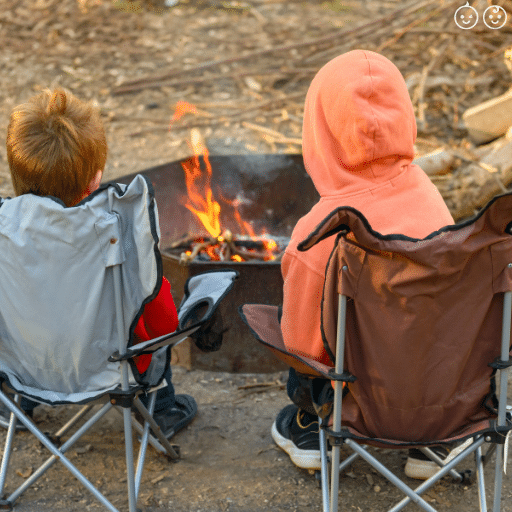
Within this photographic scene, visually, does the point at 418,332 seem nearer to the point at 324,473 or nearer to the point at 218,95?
the point at 324,473

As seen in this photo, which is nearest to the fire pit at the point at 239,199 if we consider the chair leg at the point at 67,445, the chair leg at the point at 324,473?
the chair leg at the point at 324,473

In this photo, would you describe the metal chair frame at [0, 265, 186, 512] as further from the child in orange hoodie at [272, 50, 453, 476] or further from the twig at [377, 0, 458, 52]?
the twig at [377, 0, 458, 52]

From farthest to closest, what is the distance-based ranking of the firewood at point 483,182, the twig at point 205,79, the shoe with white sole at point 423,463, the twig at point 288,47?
the twig at point 288,47, the twig at point 205,79, the firewood at point 483,182, the shoe with white sole at point 423,463

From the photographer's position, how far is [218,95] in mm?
7492

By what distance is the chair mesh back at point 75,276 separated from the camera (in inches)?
76.5

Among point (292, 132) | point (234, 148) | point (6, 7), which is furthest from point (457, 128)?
point (6, 7)

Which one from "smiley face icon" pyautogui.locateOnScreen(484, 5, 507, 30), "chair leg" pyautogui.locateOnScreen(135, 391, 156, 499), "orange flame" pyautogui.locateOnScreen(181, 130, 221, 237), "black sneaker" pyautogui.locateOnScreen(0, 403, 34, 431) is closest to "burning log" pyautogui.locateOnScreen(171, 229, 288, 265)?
"orange flame" pyautogui.locateOnScreen(181, 130, 221, 237)

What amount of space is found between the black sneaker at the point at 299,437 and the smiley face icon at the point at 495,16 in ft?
17.0

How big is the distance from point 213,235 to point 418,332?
8.22 ft

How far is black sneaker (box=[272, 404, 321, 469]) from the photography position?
8.76 ft

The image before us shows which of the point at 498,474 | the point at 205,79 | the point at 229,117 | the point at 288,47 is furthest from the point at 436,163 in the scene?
the point at 288,47

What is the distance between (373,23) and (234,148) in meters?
3.94

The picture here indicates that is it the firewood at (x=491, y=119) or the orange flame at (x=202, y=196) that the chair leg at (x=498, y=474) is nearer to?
the orange flame at (x=202, y=196)

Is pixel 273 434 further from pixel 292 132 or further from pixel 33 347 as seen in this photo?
pixel 292 132
